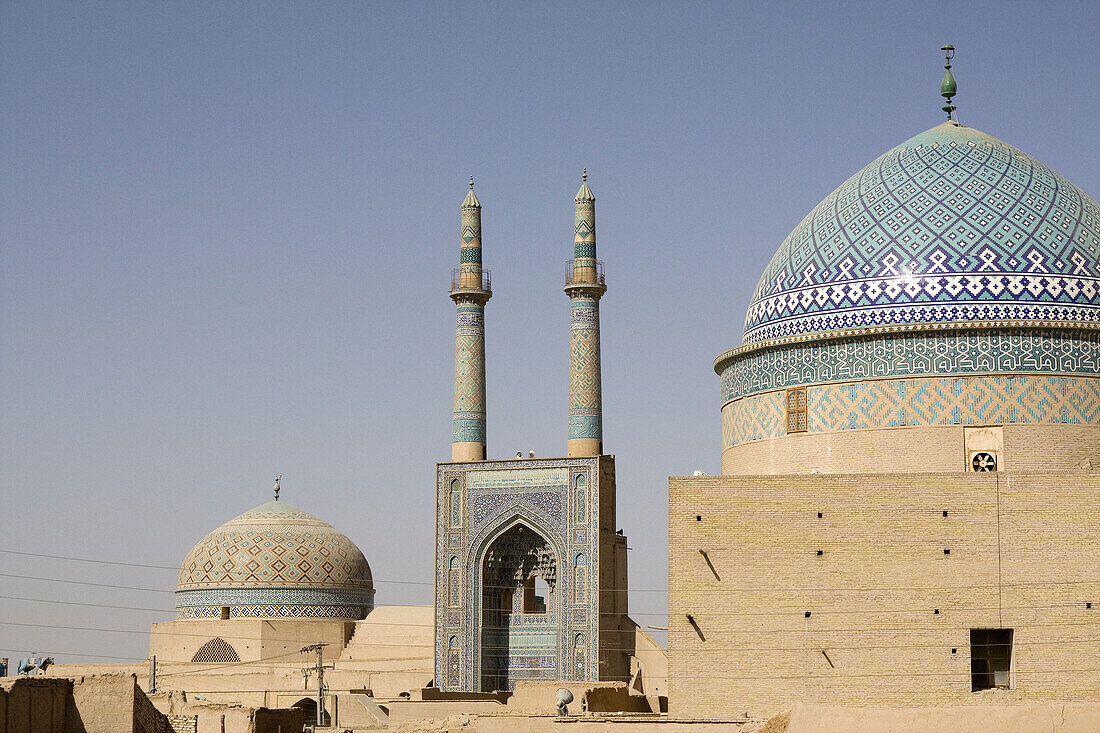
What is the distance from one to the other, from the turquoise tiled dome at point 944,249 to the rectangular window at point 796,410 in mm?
683

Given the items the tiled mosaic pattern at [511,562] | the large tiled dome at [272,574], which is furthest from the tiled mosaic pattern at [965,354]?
the large tiled dome at [272,574]

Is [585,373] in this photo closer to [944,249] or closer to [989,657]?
[944,249]

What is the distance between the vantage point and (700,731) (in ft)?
53.1

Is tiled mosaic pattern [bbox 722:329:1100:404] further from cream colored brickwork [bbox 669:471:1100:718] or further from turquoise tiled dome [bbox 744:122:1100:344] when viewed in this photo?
cream colored brickwork [bbox 669:471:1100:718]

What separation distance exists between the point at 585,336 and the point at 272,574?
9539 mm

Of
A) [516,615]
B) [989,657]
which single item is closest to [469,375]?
[516,615]

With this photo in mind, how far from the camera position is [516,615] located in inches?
1030

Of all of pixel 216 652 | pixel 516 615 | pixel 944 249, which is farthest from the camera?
pixel 216 652

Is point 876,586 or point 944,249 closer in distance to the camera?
point 876,586

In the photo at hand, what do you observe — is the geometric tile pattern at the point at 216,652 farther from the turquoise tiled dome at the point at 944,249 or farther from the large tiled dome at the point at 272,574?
the turquoise tiled dome at the point at 944,249

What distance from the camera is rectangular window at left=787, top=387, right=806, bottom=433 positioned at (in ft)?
64.6

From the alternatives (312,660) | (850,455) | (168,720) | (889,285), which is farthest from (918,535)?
(312,660)

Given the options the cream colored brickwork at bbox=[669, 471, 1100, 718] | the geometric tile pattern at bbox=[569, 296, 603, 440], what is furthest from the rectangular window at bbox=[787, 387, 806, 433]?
the geometric tile pattern at bbox=[569, 296, 603, 440]

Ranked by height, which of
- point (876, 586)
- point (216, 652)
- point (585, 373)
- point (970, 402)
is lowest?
point (216, 652)
